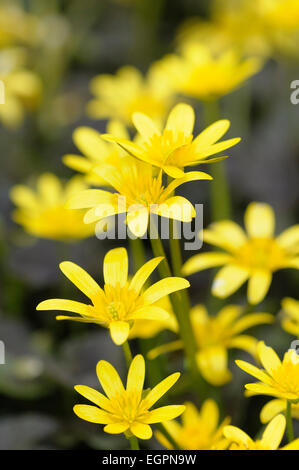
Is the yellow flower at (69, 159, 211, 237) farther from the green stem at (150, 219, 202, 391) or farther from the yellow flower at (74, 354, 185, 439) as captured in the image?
the yellow flower at (74, 354, 185, 439)

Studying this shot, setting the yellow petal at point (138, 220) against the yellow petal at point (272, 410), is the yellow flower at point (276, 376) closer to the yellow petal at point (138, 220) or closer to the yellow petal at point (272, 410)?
the yellow petal at point (272, 410)

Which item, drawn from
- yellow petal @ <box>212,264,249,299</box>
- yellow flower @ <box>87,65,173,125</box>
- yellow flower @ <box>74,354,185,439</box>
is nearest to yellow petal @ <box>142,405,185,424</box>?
yellow flower @ <box>74,354,185,439</box>

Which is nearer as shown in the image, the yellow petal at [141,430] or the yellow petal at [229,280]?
the yellow petal at [141,430]


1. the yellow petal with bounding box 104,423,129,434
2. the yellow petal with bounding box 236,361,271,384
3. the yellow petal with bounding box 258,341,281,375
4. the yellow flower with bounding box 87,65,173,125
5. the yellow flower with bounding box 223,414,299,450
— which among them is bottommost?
the yellow flower with bounding box 223,414,299,450

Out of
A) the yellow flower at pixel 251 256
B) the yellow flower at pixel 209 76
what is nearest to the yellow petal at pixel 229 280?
the yellow flower at pixel 251 256

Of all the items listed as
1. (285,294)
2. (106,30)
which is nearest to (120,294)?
(285,294)

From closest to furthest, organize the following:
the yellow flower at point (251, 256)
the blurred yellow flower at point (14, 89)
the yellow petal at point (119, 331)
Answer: the yellow petal at point (119, 331) → the yellow flower at point (251, 256) → the blurred yellow flower at point (14, 89)

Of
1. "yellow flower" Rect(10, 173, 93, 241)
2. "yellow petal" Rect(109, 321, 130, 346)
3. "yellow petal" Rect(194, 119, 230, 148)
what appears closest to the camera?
"yellow petal" Rect(109, 321, 130, 346)
